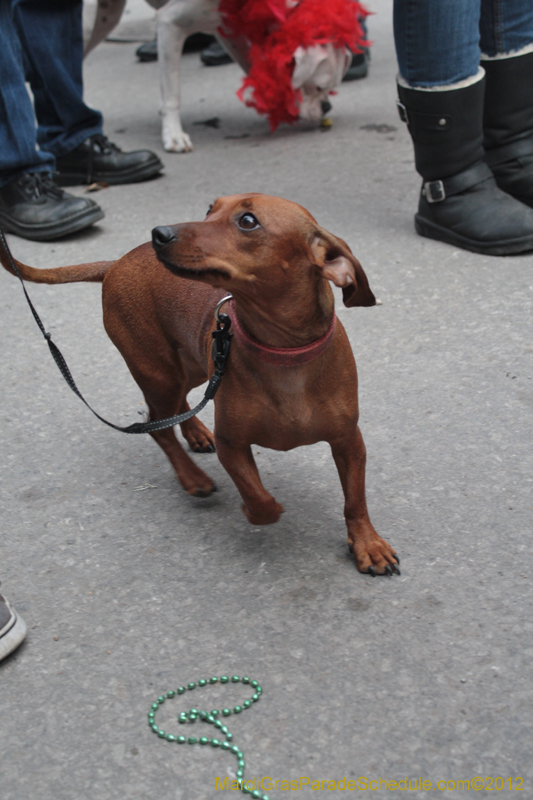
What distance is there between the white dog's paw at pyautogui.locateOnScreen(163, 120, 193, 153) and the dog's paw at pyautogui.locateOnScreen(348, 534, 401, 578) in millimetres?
4084

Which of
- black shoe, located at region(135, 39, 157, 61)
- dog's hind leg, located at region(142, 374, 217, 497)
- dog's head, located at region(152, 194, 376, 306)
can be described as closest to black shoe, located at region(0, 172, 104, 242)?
dog's hind leg, located at region(142, 374, 217, 497)

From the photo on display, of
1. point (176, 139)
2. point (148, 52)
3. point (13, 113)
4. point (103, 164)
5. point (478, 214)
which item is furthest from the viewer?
point (148, 52)

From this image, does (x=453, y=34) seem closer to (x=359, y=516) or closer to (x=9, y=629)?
(x=359, y=516)

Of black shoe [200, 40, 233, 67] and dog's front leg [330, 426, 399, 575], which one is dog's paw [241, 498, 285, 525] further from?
black shoe [200, 40, 233, 67]

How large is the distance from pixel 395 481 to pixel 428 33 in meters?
2.12

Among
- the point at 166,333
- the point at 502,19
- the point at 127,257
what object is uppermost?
the point at 502,19

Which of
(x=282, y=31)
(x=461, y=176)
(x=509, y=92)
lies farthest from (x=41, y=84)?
(x=509, y=92)

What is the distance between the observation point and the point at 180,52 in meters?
5.21

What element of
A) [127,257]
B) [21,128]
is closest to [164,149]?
[21,128]

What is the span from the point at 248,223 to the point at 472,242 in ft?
7.17

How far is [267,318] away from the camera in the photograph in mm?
1786

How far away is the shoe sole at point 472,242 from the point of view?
353cm

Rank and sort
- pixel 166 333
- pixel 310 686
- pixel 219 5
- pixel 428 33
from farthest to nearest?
pixel 219 5, pixel 428 33, pixel 166 333, pixel 310 686

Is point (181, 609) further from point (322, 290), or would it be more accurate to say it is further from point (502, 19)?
point (502, 19)
